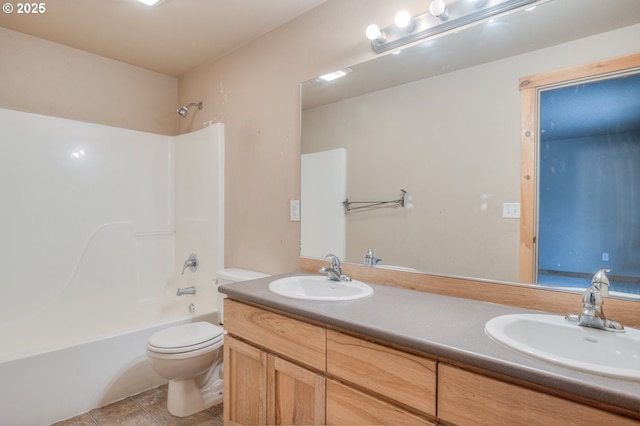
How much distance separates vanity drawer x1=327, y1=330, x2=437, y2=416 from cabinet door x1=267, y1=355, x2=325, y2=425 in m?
0.11

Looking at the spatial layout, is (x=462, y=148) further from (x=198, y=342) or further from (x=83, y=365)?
(x=83, y=365)

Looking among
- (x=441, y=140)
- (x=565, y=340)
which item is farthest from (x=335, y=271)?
(x=565, y=340)

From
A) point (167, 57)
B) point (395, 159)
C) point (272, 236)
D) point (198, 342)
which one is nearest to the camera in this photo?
point (395, 159)

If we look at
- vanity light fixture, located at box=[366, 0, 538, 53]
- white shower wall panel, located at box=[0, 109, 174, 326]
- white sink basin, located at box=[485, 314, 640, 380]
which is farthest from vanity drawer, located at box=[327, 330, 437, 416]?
white shower wall panel, located at box=[0, 109, 174, 326]

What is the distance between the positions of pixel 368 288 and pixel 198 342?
→ 1050 mm

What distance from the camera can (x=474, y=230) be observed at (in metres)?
1.42

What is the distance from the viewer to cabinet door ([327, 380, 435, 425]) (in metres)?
0.99

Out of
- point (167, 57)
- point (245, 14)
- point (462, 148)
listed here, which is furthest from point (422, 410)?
point (167, 57)

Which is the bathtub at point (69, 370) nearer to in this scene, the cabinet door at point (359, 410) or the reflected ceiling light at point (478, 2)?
the cabinet door at point (359, 410)

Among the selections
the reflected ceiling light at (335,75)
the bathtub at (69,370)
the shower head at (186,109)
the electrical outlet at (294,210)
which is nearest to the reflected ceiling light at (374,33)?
the reflected ceiling light at (335,75)

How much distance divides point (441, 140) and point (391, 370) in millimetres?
1013

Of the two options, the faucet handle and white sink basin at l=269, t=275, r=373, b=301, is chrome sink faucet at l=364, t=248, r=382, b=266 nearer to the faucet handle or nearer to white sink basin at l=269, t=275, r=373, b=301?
white sink basin at l=269, t=275, r=373, b=301

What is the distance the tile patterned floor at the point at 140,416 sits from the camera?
1.87 meters

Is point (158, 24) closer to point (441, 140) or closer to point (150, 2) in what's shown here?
point (150, 2)
